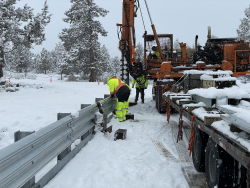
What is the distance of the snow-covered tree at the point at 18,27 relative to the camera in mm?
15961

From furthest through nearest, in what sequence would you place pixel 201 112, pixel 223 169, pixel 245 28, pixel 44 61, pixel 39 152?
pixel 44 61, pixel 245 28, pixel 201 112, pixel 39 152, pixel 223 169

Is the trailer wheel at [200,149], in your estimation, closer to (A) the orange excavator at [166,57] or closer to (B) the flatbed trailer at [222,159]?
(B) the flatbed trailer at [222,159]

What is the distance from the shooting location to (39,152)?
2.81m

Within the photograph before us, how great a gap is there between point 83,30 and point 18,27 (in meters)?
16.4

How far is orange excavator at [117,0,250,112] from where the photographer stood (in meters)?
9.38

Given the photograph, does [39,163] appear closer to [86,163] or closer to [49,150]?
[49,150]

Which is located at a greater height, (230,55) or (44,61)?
(44,61)

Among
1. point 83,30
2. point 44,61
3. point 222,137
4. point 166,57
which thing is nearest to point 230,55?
point 166,57

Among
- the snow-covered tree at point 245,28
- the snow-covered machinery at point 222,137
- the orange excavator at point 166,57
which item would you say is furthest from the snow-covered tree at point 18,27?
the snow-covered tree at point 245,28

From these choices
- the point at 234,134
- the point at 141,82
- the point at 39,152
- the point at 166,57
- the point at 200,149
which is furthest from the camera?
the point at 166,57

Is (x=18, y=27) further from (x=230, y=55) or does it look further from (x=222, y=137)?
(x=222, y=137)

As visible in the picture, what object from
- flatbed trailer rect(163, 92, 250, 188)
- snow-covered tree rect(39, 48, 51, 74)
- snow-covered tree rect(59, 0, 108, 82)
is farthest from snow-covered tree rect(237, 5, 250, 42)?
snow-covered tree rect(39, 48, 51, 74)

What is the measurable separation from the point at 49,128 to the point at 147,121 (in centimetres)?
482

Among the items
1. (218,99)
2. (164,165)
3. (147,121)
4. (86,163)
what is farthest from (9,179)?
(147,121)
